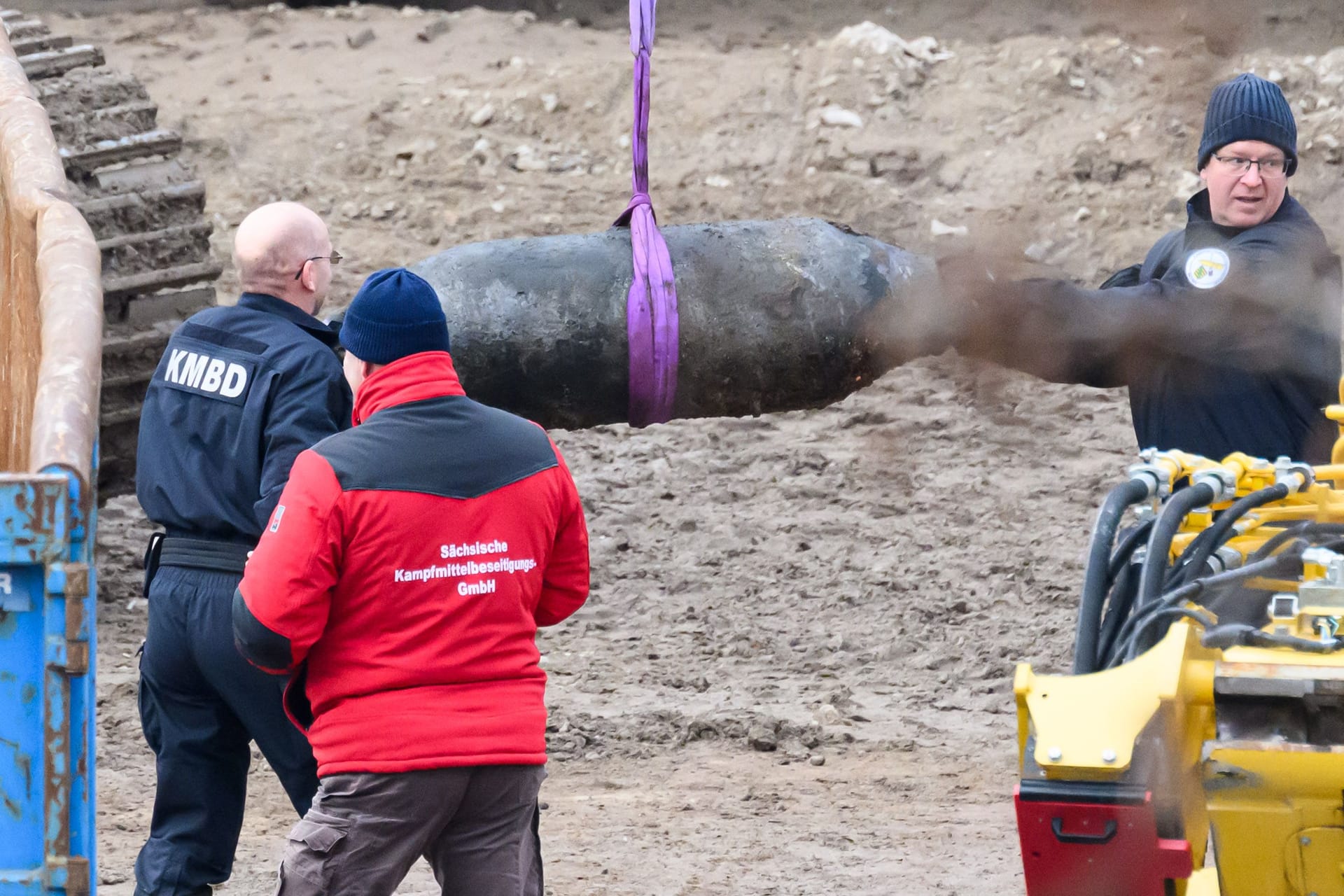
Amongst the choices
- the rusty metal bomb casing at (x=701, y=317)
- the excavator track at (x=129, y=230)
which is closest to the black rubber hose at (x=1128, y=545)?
the rusty metal bomb casing at (x=701, y=317)

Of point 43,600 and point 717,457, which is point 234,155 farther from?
point 43,600

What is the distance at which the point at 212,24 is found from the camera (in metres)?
13.7

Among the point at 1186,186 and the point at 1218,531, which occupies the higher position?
the point at 1218,531

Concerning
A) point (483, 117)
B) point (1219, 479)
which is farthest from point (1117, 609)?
point (483, 117)

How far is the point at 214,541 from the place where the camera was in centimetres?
379

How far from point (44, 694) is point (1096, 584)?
1858 mm

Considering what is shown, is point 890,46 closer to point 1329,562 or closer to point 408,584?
point 1329,562

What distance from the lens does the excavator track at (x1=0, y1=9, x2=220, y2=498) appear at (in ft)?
22.0

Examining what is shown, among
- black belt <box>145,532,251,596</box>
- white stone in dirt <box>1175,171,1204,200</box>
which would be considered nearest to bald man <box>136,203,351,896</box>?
black belt <box>145,532,251,596</box>

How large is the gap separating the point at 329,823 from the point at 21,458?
1747 millimetres

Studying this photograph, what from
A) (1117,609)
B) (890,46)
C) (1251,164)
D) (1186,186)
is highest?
(1251,164)

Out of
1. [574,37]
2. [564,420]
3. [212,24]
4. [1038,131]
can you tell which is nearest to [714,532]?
[1038,131]

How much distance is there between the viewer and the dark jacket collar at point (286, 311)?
12.6ft

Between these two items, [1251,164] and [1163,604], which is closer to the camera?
[1163,604]
